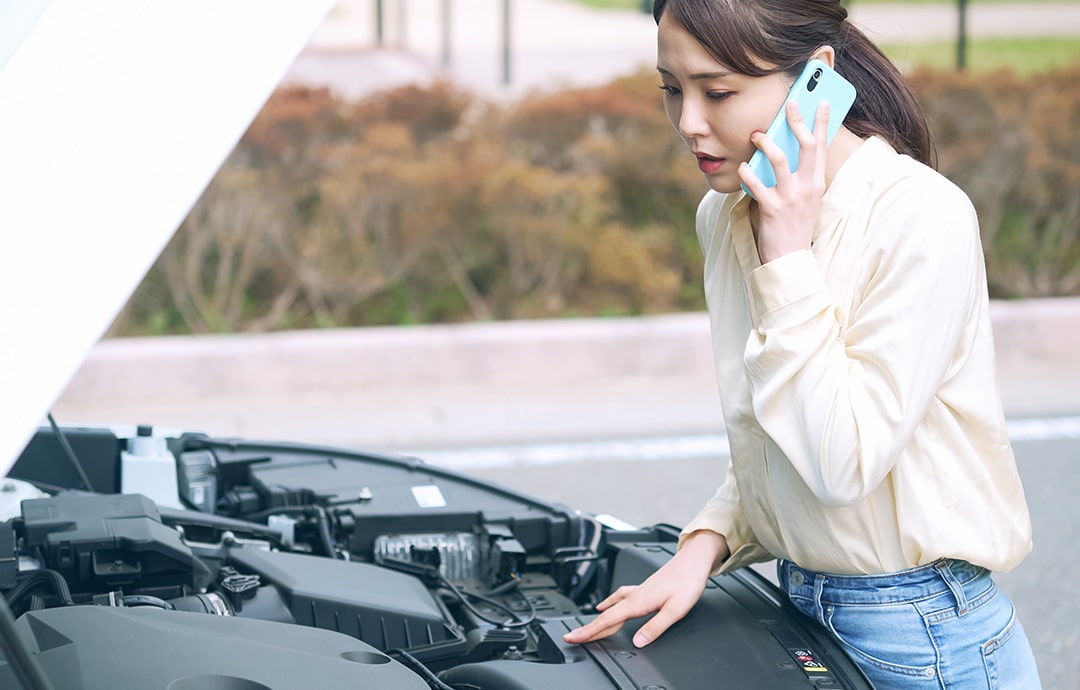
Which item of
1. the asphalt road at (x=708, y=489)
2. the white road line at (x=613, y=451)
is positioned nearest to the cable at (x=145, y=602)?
the asphalt road at (x=708, y=489)

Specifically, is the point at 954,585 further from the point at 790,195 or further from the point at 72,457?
the point at 72,457

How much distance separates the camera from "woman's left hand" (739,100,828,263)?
166 cm

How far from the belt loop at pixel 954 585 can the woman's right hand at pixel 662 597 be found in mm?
385

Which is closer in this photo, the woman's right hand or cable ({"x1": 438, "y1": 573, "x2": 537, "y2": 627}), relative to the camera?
the woman's right hand

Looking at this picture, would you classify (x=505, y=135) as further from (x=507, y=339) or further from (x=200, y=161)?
(x=200, y=161)

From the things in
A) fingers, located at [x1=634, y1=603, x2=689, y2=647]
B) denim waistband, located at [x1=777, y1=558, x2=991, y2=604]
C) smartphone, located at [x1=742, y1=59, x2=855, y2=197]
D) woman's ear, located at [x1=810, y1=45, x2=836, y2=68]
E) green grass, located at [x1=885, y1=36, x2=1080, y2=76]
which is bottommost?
fingers, located at [x1=634, y1=603, x2=689, y2=647]

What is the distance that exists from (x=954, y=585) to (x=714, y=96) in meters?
0.77

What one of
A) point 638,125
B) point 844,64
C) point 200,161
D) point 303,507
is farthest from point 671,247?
point 200,161

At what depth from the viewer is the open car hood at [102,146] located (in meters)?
1.20

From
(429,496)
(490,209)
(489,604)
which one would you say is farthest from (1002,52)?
(489,604)

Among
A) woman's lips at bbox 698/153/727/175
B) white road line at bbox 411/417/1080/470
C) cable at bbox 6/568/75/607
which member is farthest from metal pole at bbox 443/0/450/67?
woman's lips at bbox 698/153/727/175

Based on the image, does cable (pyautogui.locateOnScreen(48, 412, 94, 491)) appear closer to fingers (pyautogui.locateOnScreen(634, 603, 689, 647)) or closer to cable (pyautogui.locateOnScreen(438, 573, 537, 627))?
cable (pyautogui.locateOnScreen(438, 573, 537, 627))

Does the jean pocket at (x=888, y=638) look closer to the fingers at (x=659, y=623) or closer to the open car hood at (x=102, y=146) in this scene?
the fingers at (x=659, y=623)

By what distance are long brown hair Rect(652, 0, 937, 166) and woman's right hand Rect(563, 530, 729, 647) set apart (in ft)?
2.34
